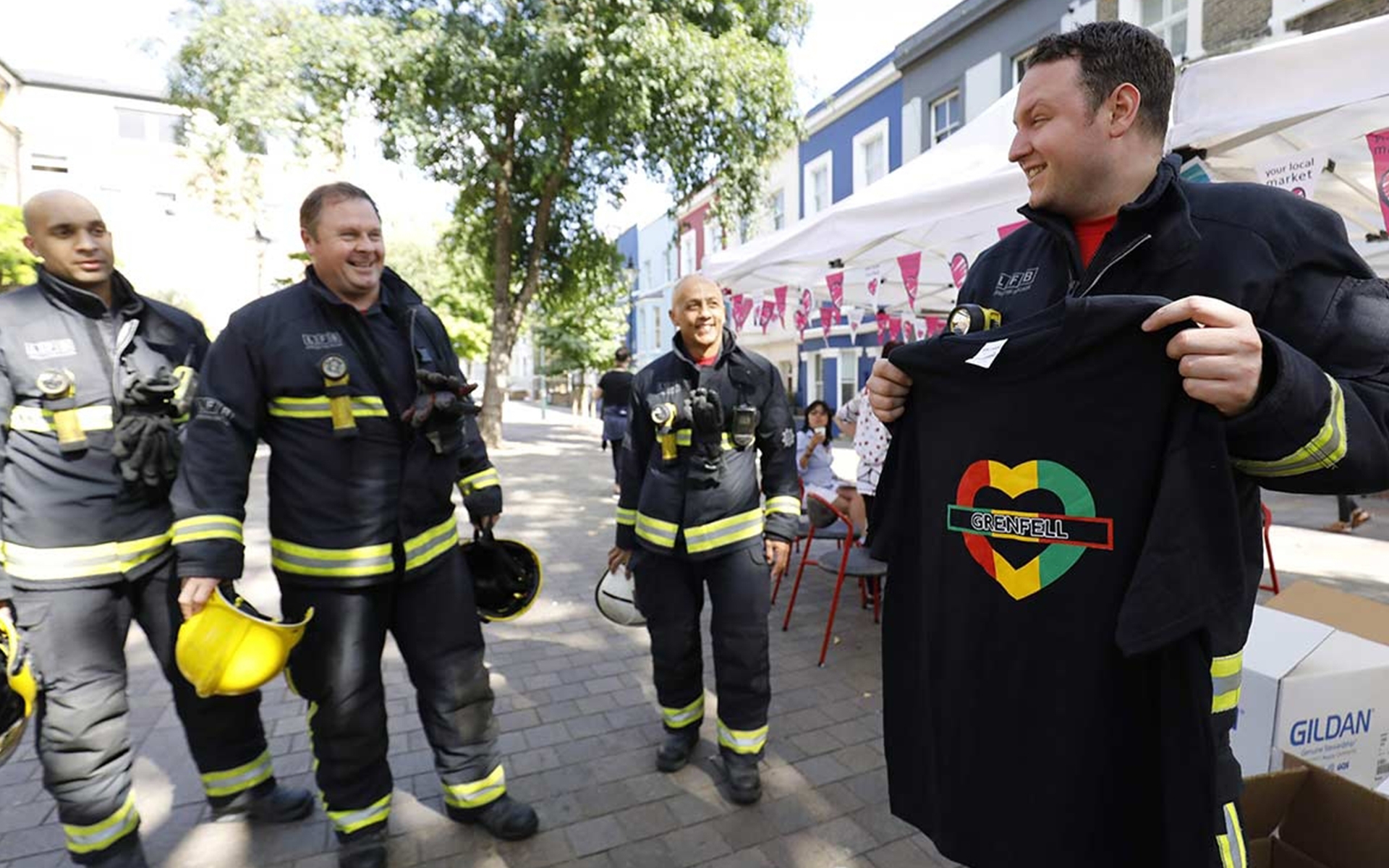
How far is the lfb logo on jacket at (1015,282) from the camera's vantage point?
1521 mm

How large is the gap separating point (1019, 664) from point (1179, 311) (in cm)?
67

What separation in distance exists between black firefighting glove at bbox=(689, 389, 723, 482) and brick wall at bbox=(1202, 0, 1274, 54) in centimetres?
1113

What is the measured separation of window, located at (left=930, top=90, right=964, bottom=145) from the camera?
1552 centimetres

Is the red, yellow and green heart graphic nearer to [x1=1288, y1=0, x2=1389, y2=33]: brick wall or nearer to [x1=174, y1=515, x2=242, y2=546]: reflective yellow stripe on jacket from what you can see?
[x1=174, y1=515, x2=242, y2=546]: reflective yellow stripe on jacket

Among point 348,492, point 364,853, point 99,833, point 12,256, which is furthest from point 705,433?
point 12,256

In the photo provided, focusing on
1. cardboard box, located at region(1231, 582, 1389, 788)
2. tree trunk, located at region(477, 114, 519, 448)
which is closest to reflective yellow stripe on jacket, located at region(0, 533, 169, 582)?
cardboard box, located at region(1231, 582, 1389, 788)

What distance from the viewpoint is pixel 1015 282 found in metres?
1.56

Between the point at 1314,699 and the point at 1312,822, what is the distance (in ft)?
2.24

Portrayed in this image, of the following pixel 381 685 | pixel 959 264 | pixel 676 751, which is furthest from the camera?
pixel 959 264

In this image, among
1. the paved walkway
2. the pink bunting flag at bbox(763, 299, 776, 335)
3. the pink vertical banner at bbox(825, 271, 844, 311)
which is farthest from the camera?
the pink bunting flag at bbox(763, 299, 776, 335)

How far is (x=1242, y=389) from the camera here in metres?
1.03

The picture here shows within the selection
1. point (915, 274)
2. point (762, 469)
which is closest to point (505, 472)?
point (915, 274)

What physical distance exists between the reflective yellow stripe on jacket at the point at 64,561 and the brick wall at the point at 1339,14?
1232cm

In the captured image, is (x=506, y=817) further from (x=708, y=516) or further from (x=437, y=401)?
(x=437, y=401)
